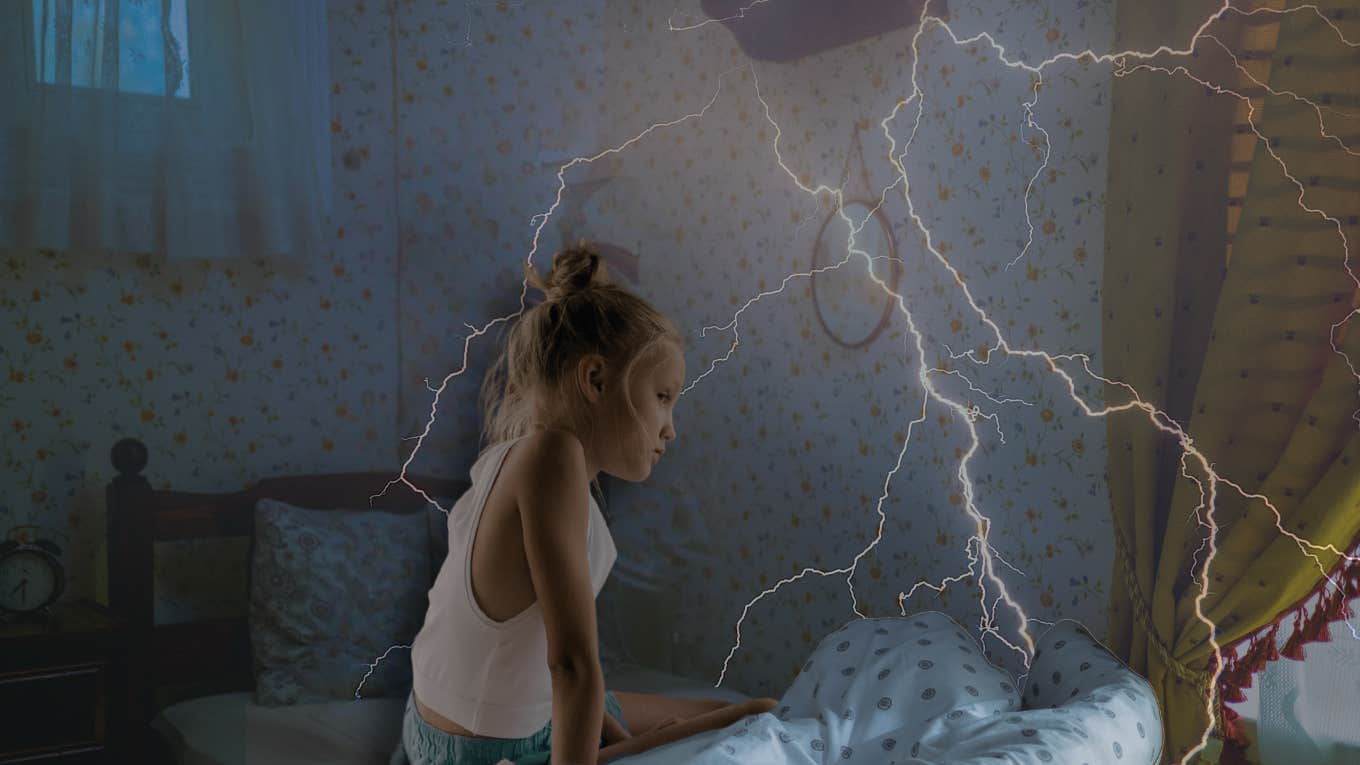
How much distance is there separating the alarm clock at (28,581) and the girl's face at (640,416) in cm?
149

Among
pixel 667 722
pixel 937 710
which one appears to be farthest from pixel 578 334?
pixel 937 710

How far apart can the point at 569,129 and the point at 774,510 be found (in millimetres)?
1100

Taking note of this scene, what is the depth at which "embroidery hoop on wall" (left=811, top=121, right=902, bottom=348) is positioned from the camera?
7.13ft

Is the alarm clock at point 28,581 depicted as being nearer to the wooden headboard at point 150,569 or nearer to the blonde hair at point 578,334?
the wooden headboard at point 150,569

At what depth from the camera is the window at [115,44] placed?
2.24m

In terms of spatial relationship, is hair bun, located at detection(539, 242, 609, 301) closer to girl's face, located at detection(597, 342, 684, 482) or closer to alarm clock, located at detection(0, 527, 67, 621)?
girl's face, located at detection(597, 342, 684, 482)

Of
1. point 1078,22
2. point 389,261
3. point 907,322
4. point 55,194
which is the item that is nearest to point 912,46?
point 1078,22

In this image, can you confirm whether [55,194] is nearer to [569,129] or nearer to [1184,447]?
[569,129]

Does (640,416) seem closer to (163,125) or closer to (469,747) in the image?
(469,747)

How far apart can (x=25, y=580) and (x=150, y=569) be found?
23 cm

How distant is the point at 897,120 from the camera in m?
2.16

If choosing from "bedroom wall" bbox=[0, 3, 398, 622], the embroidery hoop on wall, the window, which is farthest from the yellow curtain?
the window

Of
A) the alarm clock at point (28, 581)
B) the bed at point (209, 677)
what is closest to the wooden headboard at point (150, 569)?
the bed at point (209, 677)

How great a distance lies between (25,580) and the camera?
7.31 ft
